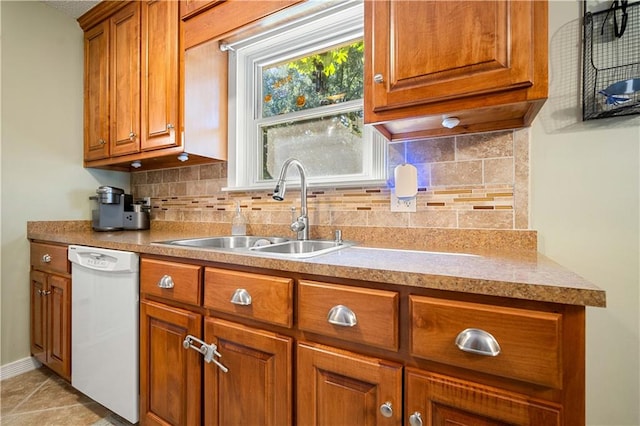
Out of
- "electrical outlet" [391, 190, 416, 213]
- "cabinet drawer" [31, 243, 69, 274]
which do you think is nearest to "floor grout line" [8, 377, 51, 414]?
"cabinet drawer" [31, 243, 69, 274]

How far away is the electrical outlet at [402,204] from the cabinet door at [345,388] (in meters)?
0.73

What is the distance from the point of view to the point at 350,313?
0.81 metres

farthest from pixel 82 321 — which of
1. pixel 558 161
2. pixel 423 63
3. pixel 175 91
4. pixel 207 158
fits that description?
pixel 558 161

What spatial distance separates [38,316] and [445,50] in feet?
8.84

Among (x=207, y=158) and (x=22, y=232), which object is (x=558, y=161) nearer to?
(x=207, y=158)

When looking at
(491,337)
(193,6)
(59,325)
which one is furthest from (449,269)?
(59,325)

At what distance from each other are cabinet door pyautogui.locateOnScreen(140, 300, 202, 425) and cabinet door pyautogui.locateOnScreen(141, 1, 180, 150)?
3.28ft

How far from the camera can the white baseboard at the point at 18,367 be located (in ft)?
6.20

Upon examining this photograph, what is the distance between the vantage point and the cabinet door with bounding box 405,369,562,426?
64 cm

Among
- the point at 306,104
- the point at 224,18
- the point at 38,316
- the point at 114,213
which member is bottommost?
the point at 38,316

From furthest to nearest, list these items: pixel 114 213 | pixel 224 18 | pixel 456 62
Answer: pixel 114 213, pixel 224 18, pixel 456 62

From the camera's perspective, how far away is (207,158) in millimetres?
1889

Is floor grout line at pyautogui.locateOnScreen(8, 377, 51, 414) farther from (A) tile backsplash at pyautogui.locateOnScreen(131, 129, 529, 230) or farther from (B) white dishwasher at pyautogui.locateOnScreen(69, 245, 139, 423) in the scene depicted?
(A) tile backsplash at pyautogui.locateOnScreen(131, 129, 529, 230)

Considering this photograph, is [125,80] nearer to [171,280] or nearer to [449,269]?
[171,280]
